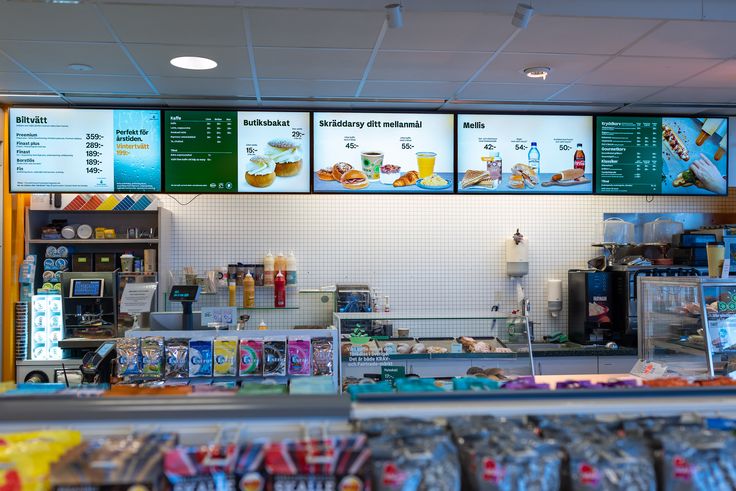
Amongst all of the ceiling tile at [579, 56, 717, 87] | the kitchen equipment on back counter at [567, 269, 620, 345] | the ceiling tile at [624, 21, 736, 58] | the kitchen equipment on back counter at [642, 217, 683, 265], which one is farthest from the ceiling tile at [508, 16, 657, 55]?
the kitchen equipment on back counter at [642, 217, 683, 265]

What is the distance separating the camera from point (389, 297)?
6.70 m

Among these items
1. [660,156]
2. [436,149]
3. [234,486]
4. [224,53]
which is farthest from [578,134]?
[234,486]

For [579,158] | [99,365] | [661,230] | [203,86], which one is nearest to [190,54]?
[203,86]

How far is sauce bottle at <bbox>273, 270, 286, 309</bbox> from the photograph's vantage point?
249 inches

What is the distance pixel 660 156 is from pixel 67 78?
4.62 m

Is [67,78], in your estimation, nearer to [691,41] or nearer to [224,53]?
[224,53]

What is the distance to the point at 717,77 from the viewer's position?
4590mm

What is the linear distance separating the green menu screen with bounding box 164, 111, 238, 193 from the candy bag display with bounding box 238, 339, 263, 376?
5.39 feet

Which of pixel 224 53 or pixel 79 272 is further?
pixel 79 272

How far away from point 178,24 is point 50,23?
675mm

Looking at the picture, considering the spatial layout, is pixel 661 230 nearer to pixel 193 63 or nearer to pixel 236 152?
pixel 236 152

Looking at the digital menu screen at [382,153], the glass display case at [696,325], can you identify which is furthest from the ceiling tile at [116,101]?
the glass display case at [696,325]

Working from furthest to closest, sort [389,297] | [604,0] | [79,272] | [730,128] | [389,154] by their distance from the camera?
[389,297] < [79,272] < [730,128] < [389,154] < [604,0]

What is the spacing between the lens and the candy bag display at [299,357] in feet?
12.8
